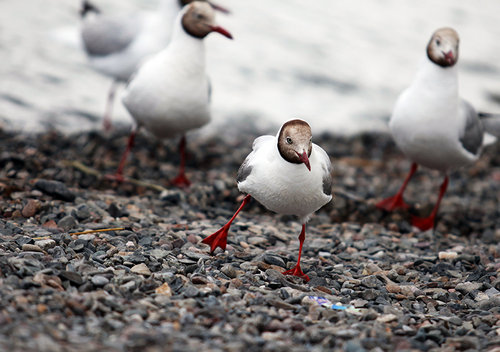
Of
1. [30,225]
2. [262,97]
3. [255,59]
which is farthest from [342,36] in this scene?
[30,225]

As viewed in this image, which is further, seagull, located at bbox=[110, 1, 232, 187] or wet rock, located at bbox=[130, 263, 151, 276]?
seagull, located at bbox=[110, 1, 232, 187]

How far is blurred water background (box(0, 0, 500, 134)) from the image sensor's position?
434 inches

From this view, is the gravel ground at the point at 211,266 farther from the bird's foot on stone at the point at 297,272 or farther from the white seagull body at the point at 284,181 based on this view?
the white seagull body at the point at 284,181

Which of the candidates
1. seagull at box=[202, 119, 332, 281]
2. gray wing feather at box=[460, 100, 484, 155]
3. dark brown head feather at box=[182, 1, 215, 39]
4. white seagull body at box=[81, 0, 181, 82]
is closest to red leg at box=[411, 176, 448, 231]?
gray wing feather at box=[460, 100, 484, 155]

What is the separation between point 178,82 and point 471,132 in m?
3.34

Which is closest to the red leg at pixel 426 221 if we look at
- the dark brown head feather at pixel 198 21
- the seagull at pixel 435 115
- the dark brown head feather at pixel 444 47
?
the seagull at pixel 435 115

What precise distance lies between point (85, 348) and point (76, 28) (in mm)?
9446

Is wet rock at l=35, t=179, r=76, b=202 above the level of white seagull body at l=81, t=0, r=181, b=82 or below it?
below

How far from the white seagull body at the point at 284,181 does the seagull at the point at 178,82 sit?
2330mm

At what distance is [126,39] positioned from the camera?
9508 mm

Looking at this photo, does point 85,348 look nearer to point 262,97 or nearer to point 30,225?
point 30,225

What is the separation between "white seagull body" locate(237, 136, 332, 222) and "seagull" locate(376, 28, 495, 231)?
2446 millimetres

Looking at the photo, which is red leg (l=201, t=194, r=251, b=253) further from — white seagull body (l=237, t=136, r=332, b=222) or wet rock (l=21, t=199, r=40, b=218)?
wet rock (l=21, t=199, r=40, b=218)

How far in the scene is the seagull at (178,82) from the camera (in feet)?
23.0
